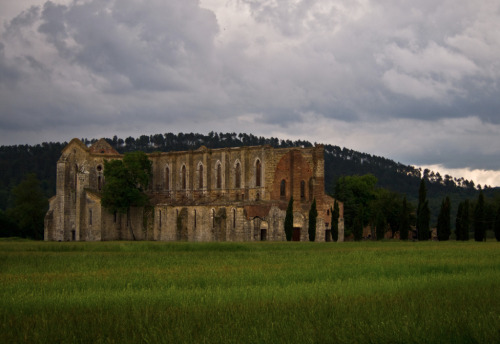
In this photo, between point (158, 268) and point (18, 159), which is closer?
point (158, 268)

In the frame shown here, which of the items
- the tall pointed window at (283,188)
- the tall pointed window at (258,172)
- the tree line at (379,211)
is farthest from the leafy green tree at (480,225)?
the tall pointed window at (258,172)

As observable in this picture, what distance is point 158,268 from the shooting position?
89.5 feet

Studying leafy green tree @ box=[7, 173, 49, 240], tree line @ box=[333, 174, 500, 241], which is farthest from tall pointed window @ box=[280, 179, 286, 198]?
leafy green tree @ box=[7, 173, 49, 240]

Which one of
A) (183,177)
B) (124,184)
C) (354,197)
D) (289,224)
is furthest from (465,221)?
(124,184)

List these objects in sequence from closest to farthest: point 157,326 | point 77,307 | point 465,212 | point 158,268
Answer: point 157,326, point 77,307, point 158,268, point 465,212

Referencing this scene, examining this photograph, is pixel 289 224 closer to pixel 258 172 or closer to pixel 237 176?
pixel 258 172

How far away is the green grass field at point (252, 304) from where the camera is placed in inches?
500

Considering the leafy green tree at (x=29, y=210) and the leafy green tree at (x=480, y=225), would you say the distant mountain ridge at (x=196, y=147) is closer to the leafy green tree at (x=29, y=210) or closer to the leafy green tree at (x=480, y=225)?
the leafy green tree at (x=29, y=210)

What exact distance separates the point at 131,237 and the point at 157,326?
6800 cm

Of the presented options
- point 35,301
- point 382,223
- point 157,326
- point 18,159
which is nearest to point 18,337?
point 157,326

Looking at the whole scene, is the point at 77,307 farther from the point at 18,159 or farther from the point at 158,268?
the point at 18,159

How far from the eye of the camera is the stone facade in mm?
71375

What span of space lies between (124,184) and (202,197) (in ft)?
29.7

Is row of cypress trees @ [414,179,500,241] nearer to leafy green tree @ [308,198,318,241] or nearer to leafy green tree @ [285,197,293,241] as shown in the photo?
leafy green tree @ [308,198,318,241]
